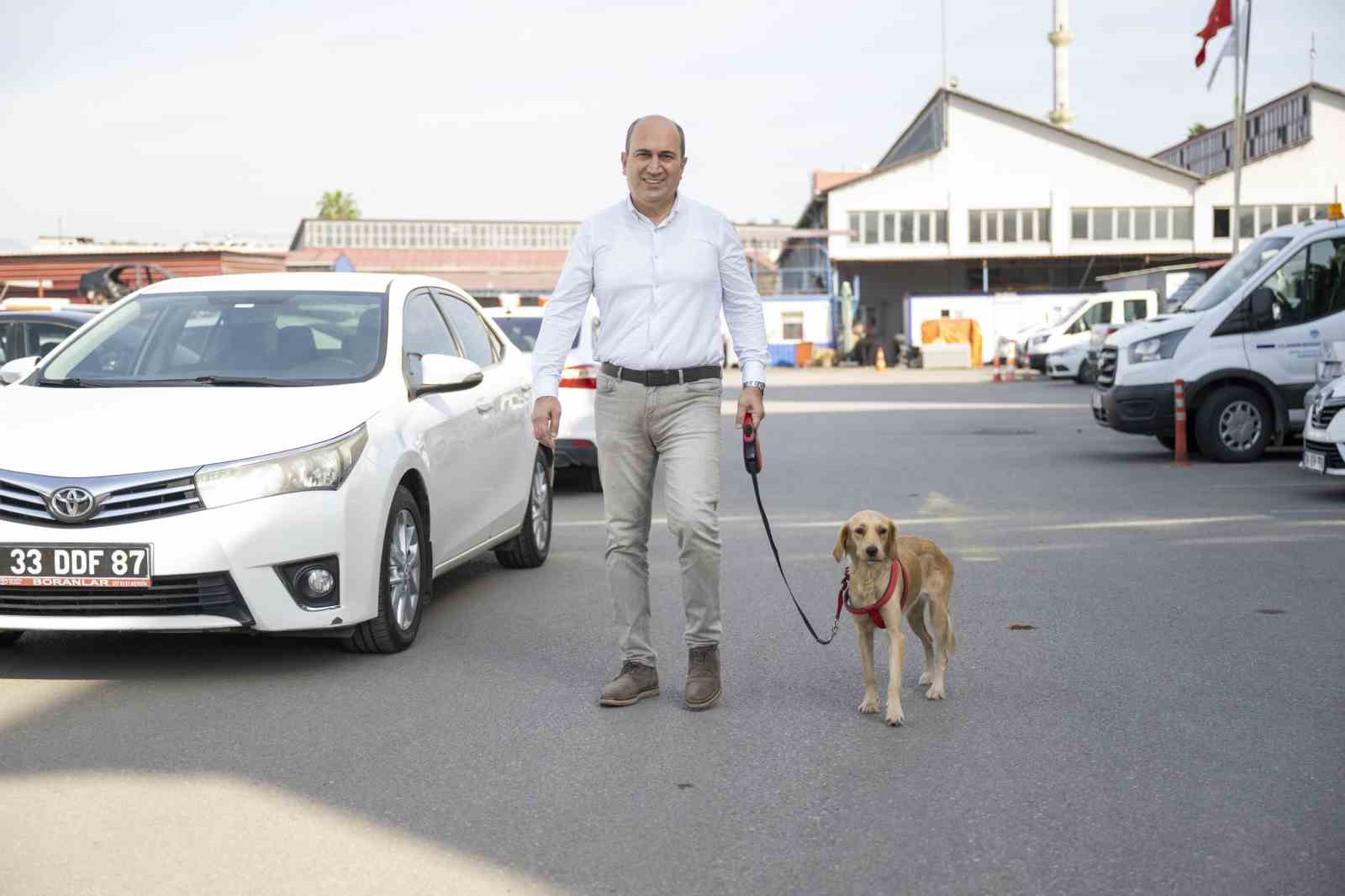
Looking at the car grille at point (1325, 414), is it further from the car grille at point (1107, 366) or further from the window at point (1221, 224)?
the window at point (1221, 224)

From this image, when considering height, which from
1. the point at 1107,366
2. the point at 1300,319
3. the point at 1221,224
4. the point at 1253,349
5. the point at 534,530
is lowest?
the point at 534,530

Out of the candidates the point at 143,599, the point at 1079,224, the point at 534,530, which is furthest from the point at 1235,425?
the point at 1079,224

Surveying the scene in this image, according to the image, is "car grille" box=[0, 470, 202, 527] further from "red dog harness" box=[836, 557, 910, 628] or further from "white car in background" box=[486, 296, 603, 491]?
"white car in background" box=[486, 296, 603, 491]

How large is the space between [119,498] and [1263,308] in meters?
12.8

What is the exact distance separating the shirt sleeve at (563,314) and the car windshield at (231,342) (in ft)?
4.53

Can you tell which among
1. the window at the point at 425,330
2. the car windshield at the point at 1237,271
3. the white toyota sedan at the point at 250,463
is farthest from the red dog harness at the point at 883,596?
the car windshield at the point at 1237,271

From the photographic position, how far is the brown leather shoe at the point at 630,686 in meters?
5.75

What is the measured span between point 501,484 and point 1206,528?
16.8 ft

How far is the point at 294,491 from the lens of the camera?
606 cm

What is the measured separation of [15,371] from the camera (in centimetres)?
762

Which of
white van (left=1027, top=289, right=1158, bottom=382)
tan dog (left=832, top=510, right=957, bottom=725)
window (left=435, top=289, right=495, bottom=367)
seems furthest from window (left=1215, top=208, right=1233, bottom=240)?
tan dog (left=832, top=510, right=957, bottom=725)

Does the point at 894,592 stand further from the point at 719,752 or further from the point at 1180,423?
the point at 1180,423

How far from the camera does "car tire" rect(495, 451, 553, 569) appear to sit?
357 inches

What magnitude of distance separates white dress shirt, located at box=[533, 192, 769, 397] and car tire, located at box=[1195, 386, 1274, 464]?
11.2 m
